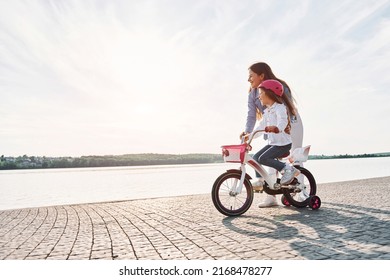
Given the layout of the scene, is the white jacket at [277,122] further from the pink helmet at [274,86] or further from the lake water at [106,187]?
the lake water at [106,187]

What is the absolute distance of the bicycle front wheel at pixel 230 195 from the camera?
584 cm

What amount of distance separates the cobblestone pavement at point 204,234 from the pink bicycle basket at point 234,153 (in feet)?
3.13

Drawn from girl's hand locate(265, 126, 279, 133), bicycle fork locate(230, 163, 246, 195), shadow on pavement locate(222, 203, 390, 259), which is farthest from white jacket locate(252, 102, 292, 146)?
shadow on pavement locate(222, 203, 390, 259)

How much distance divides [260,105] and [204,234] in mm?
3284

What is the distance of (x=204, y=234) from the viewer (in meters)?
4.51

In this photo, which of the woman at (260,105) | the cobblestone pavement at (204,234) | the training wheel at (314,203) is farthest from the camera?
the woman at (260,105)

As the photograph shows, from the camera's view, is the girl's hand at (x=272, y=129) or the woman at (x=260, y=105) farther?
Result: the woman at (x=260, y=105)

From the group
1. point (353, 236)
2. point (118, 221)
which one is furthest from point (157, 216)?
point (353, 236)

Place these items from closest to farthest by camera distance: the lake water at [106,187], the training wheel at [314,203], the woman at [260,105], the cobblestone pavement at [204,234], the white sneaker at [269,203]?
the cobblestone pavement at [204,234]
the training wheel at [314,203]
the woman at [260,105]
the white sneaker at [269,203]
the lake water at [106,187]

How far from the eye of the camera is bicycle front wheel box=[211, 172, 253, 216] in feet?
19.1

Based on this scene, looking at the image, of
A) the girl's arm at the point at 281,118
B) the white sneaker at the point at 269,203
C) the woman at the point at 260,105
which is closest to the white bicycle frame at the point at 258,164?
the woman at the point at 260,105

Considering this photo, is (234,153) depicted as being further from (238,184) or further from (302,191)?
(302,191)

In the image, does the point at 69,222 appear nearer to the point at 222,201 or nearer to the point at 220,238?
the point at 222,201

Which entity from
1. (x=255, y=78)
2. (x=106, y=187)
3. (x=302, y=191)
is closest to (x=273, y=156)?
(x=302, y=191)
